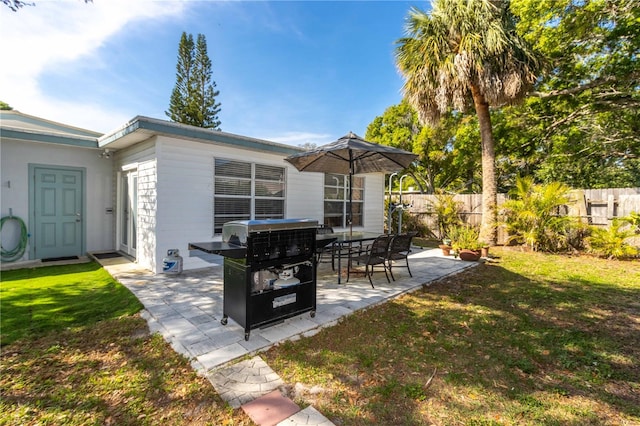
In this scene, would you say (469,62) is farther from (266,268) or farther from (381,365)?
(381,365)

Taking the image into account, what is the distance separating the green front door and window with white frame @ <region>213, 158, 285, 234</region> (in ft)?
13.0

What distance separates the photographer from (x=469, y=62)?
24.9 feet

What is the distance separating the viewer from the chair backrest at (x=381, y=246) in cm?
484

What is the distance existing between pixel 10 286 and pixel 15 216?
2546 millimetres

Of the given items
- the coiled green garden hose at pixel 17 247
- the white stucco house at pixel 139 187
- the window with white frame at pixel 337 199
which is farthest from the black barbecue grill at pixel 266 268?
the coiled green garden hose at pixel 17 247

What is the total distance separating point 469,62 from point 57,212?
11247 millimetres

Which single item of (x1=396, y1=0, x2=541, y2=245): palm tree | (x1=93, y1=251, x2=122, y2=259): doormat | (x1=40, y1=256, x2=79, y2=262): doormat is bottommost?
(x1=40, y1=256, x2=79, y2=262): doormat

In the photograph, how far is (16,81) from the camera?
5848mm

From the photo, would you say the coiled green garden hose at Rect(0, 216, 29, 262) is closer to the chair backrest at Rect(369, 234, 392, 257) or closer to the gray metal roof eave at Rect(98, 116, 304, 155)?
the gray metal roof eave at Rect(98, 116, 304, 155)

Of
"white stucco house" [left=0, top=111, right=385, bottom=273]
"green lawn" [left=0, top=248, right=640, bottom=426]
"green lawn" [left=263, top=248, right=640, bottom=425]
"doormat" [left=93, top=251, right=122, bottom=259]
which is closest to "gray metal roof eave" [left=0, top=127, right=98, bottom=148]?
"white stucco house" [left=0, top=111, right=385, bottom=273]

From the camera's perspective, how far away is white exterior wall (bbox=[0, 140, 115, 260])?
20.4 feet

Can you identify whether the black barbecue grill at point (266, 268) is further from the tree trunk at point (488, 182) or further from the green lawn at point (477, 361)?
the tree trunk at point (488, 182)

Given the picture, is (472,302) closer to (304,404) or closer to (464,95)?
(304,404)

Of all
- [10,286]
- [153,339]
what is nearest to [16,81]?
[10,286]
